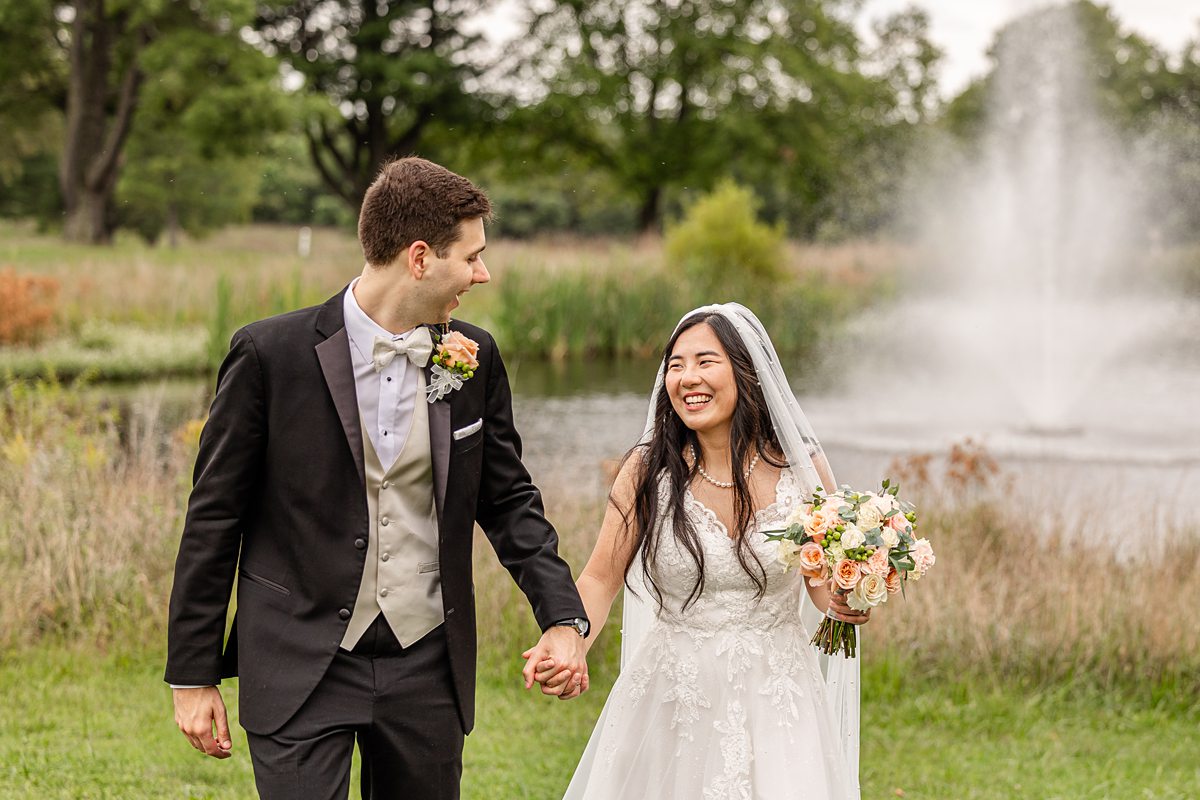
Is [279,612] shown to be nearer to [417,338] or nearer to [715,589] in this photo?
[417,338]

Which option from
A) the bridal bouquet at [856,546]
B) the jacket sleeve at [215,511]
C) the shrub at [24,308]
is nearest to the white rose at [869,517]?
the bridal bouquet at [856,546]

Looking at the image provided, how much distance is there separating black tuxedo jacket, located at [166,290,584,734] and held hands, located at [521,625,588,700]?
246 mm

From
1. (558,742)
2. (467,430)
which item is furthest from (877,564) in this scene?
(558,742)

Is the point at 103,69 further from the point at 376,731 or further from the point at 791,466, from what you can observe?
the point at 376,731

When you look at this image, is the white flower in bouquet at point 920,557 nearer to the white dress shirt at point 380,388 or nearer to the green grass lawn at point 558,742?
the white dress shirt at point 380,388

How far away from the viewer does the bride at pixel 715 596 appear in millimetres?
3480

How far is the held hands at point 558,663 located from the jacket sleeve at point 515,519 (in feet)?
0.14

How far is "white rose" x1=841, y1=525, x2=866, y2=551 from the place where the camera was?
3123 millimetres

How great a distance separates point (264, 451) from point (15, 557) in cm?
448

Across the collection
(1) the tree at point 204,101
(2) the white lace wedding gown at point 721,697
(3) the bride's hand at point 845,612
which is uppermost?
(1) the tree at point 204,101

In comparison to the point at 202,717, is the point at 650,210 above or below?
above

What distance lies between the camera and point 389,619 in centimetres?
270

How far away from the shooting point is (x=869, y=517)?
10.4 feet

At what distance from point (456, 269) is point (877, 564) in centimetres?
128
